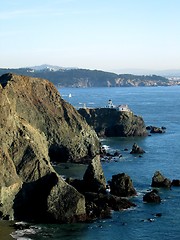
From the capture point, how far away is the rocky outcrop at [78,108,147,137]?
102m

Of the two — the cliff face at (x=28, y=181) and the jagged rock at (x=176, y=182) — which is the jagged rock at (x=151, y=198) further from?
the cliff face at (x=28, y=181)

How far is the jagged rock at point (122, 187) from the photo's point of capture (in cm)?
5272

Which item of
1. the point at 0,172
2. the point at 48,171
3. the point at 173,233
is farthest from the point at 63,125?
the point at 173,233

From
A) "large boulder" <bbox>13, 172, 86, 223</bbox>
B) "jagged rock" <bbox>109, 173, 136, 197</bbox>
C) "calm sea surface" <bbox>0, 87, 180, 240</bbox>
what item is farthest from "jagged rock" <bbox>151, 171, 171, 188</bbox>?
"large boulder" <bbox>13, 172, 86, 223</bbox>

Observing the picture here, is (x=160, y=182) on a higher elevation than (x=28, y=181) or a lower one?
lower

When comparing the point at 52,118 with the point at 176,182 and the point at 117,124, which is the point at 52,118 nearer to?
the point at 176,182

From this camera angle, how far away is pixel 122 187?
52.9 meters

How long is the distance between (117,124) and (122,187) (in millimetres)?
50708

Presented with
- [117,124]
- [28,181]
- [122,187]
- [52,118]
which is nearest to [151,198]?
[122,187]

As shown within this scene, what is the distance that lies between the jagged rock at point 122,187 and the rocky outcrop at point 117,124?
1881 inches

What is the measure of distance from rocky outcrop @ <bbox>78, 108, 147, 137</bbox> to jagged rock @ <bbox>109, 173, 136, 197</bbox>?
4778 cm

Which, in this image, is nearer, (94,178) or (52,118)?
(94,178)

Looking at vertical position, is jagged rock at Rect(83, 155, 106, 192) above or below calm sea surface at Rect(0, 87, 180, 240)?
above

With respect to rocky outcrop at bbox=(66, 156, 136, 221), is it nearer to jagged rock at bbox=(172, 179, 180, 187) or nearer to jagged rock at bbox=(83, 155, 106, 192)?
jagged rock at bbox=(83, 155, 106, 192)
